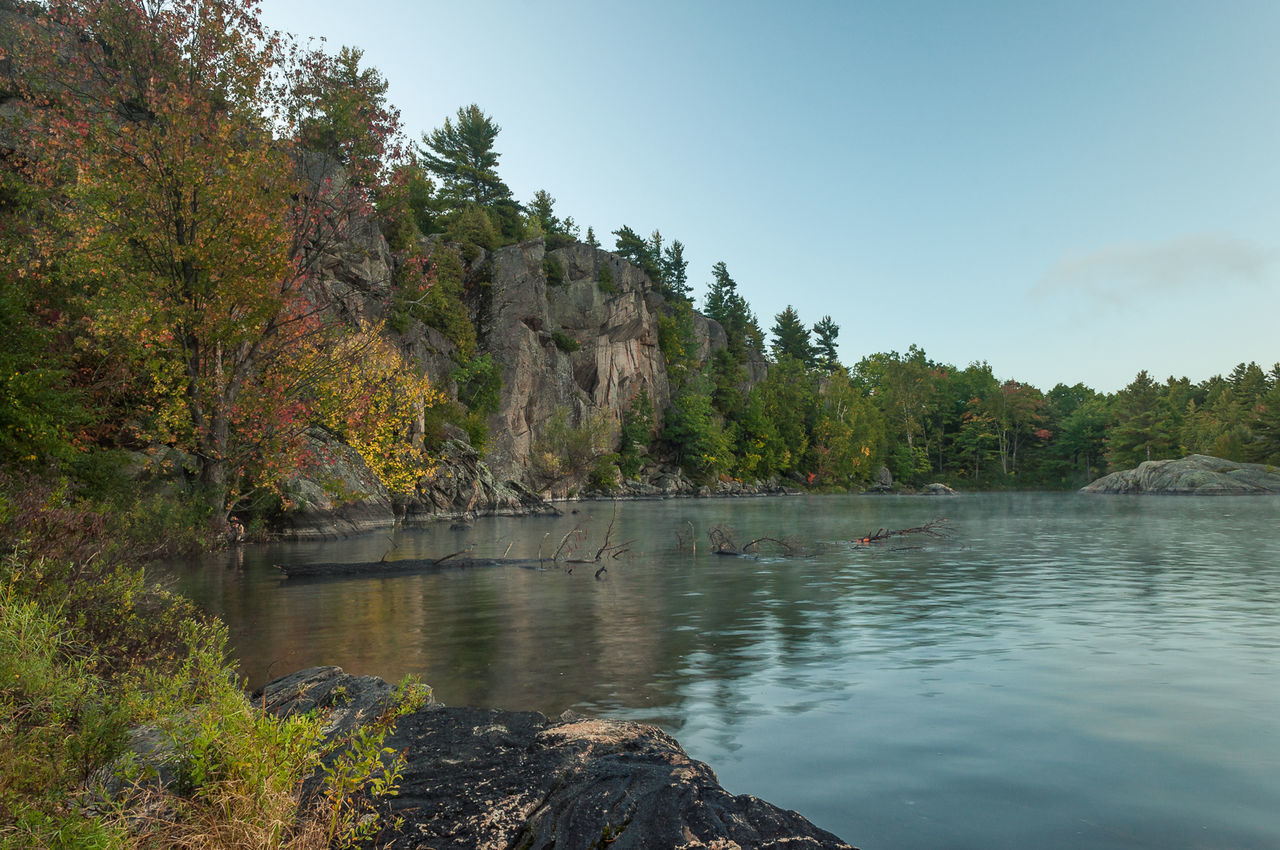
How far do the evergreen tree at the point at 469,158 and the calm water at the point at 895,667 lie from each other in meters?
71.0

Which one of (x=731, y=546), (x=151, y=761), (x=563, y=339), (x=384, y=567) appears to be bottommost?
(x=731, y=546)

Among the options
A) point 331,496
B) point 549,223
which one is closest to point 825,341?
point 549,223

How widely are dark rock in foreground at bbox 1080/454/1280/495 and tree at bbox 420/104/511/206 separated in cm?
8118

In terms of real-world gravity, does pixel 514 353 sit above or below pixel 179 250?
above

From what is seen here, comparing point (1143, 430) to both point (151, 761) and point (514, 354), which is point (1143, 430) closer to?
point (514, 354)

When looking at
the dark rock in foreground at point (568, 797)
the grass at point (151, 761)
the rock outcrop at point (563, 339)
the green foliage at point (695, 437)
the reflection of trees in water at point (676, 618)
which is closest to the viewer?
the grass at point (151, 761)

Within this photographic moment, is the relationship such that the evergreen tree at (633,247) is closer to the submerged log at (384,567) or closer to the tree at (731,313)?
the tree at (731,313)

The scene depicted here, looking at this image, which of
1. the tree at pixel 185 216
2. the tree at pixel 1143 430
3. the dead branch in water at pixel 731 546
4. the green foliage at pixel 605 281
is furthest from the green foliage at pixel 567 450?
the tree at pixel 1143 430

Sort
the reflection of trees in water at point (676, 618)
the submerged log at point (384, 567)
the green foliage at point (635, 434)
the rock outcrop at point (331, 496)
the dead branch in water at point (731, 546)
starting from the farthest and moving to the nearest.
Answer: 1. the green foliage at point (635, 434)
2. the rock outcrop at point (331, 496)
3. the dead branch in water at point (731, 546)
4. the submerged log at point (384, 567)
5. the reflection of trees in water at point (676, 618)

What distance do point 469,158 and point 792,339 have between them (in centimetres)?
7347

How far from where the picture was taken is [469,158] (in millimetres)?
88688

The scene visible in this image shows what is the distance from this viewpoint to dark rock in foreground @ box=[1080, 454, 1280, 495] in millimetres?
79000

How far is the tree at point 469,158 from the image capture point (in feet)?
286

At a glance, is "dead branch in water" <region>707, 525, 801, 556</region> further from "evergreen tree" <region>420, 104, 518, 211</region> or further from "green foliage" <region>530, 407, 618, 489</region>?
"evergreen tree" <region>420, 104, 518, 211</region>
